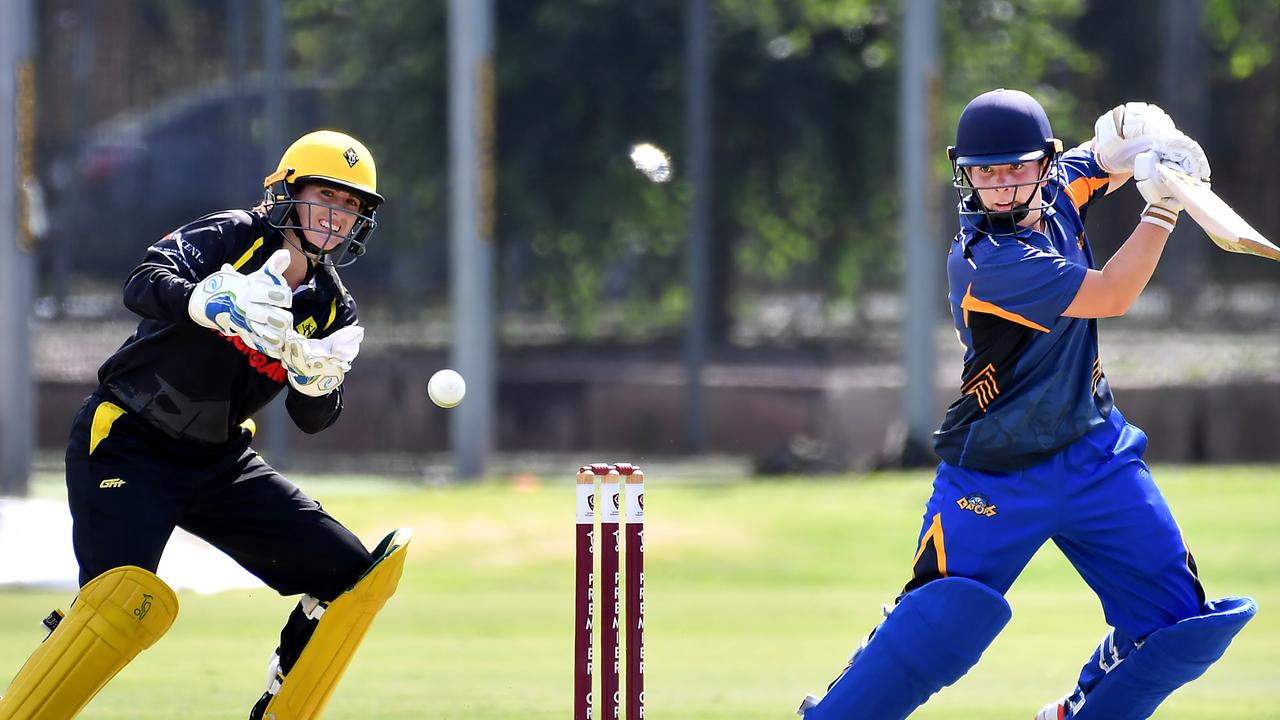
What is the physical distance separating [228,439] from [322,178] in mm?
788

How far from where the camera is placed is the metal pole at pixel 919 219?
13.7m

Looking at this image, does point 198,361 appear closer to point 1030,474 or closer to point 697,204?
point 1030,474

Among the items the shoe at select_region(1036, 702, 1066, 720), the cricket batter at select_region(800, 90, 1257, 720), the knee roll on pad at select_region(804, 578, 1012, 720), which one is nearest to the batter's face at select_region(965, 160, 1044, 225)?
the cricket batter at select_region(800, 90, 1257, 720)

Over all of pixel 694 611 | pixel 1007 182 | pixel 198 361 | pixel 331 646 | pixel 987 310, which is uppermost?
pixel 1007 182

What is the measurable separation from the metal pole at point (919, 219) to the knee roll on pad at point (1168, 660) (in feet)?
Answer: 29.2

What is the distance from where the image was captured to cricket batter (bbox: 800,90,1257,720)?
15.2ft

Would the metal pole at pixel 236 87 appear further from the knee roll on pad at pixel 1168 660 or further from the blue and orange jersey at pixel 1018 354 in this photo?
the knee roll on pad at pixel 1168 660

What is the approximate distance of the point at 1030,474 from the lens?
15.6ft

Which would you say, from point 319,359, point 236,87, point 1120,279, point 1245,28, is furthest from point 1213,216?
point 1245,28

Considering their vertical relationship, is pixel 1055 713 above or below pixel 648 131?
below

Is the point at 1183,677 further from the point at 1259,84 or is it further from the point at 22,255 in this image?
the point at 1259,84

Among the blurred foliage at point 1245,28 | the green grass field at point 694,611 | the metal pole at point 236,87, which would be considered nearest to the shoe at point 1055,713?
the green grass field at point 694,611

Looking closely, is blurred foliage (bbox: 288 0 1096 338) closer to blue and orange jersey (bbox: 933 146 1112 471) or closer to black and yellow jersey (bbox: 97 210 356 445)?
black and yellow jersey (bbox: 97 210 356 445)

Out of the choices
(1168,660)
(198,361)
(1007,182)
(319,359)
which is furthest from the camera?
(198,361)
